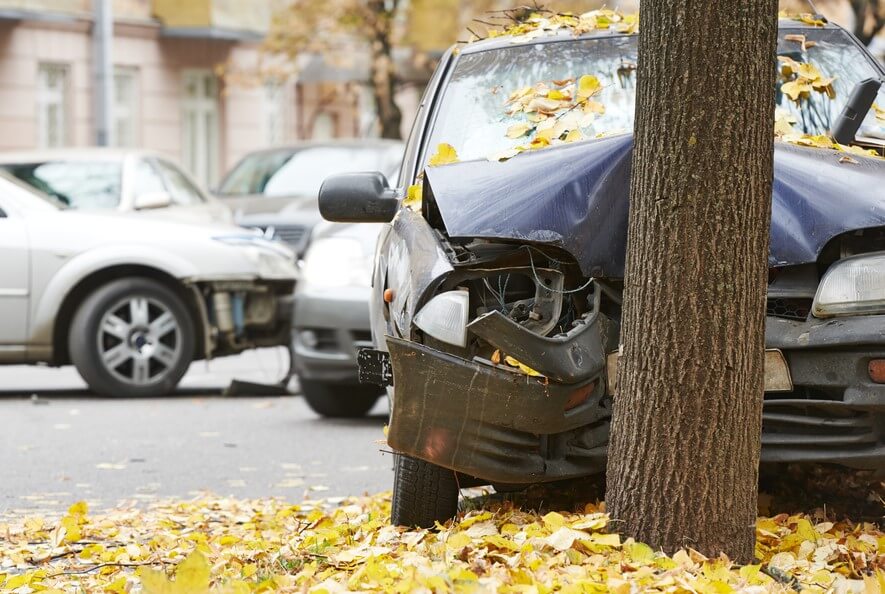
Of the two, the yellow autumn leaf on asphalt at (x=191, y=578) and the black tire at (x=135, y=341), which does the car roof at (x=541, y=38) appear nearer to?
the yellow autumn leaf on asphalt at (x=191, y=578)

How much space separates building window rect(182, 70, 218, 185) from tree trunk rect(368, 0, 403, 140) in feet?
25.9

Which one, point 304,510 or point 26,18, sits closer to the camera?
point 304,510

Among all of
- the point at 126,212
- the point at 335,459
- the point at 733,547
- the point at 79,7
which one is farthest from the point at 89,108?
the point at 733,547

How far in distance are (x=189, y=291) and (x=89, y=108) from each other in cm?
1869

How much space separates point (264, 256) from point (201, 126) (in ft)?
70.0

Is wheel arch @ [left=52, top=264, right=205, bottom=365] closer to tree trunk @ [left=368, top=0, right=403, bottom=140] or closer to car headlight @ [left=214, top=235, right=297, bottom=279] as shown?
car headlight @ [left=214, top=235, right=297, bottom=279]

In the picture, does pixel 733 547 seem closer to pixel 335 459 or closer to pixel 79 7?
pixel 335 459

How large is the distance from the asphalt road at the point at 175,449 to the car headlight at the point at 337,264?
87 cm

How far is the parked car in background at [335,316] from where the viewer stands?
9.25 m

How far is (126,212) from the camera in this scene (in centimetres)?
1128

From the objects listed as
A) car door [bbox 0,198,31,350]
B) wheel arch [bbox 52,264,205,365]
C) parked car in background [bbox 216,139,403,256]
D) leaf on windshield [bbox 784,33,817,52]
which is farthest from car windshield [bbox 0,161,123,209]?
leaf on windshield [bbox 784,33,817,52]

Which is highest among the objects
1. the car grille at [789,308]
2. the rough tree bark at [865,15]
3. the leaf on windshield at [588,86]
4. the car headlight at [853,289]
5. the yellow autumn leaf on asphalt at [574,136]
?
the rough tree bark at [865,15]

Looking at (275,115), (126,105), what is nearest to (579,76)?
(126,105)

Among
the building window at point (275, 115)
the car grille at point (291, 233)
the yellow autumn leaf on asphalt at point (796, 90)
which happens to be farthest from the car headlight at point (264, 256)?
the building window at point (275, 115)
